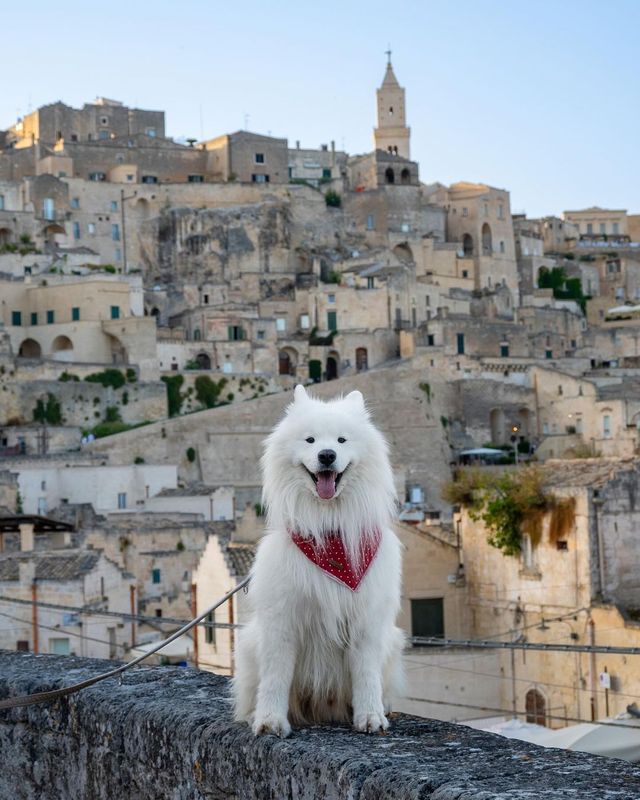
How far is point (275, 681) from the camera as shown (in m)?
4.31

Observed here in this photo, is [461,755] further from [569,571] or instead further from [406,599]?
[406,599]

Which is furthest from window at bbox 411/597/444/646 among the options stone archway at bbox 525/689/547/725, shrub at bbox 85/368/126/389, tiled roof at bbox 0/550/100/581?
shrub at bbox 85/368/126/389

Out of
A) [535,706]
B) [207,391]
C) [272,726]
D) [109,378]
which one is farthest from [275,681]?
[207,391]

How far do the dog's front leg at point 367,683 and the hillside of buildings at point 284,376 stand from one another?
1060 centimetres

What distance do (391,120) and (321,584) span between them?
74.0 meters

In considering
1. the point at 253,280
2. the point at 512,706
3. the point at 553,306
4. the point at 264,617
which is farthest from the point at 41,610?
the point at 553,306

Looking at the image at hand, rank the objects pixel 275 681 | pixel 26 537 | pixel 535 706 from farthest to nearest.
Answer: pixel 26 537, pixel 535 706, pixel 275 681

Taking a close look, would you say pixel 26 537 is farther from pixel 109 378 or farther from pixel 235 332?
pixel 235 332

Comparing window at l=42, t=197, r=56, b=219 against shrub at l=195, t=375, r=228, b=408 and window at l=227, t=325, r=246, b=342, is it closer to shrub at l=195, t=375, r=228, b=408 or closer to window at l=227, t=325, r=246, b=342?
window at l=227, t=325, r=246, b=342

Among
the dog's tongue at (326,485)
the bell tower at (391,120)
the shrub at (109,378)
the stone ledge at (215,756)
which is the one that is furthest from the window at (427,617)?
the bell tower at (391,120)

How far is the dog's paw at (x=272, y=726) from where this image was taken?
4.18 meters

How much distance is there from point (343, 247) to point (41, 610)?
43.4m

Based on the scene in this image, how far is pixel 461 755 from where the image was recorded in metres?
3.79

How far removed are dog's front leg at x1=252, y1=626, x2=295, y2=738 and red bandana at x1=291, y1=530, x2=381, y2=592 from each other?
23cm
